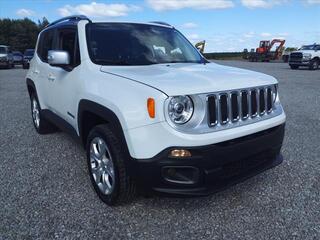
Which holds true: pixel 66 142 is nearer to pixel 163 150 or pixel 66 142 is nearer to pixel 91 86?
pixel 91 86

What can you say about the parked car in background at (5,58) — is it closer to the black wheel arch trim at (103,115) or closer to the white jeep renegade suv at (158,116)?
the white jeep renegade suv at (158,116)

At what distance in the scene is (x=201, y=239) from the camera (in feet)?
9.39

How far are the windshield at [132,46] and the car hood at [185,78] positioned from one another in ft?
0.91

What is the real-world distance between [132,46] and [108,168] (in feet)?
5.06

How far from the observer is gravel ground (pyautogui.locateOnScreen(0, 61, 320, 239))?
297 centimetres

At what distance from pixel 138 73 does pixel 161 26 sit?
180 cm

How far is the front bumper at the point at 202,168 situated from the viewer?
9.15 feet

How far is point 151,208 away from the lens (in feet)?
11.1

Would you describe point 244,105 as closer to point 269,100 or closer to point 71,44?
point 269,100

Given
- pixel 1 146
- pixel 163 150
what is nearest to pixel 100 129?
pixel 163 150

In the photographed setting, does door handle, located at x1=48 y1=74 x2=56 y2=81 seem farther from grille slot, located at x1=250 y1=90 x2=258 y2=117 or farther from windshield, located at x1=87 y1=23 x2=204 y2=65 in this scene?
grille slot, located at x1=250 y1=90 x2=258 y2=117

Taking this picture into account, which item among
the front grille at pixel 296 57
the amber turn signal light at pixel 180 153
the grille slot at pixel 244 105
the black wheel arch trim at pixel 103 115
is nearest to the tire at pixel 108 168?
the black wheel arch trim at pixel 103 115

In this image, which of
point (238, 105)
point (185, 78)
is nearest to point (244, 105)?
point (238, 105)

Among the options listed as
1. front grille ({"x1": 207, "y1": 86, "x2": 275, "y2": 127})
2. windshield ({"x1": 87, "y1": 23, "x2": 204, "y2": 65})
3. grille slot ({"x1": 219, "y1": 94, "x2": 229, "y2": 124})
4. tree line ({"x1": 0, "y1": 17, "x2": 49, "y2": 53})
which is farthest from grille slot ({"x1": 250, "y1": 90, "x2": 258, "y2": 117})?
tree line ({"x1": 0, "y1": 17, "x2": 49, "y2": 53})
